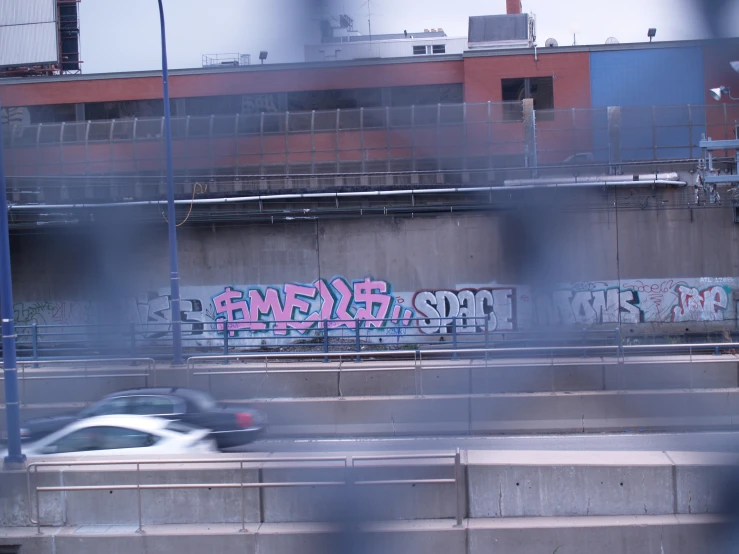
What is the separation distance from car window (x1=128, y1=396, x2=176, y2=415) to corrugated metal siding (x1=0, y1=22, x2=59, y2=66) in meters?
5.43

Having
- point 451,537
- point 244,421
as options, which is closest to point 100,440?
point 244,421

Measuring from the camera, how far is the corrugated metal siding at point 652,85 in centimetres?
107

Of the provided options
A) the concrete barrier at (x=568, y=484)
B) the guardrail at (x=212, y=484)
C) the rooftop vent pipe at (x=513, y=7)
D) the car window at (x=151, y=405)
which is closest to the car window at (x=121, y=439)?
the car window at (x=151, y=405)

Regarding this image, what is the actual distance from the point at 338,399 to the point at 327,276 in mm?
5739

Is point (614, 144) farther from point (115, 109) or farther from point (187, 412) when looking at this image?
point (187, 412)

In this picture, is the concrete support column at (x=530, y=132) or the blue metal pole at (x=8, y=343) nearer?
the concrete support column at (x=530, y=132)

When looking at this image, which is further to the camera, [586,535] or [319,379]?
[319,379]

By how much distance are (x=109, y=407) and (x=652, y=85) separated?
624cm

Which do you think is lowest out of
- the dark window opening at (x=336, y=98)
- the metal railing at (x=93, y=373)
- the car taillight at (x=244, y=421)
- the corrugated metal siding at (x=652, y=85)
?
the car taillight at (x=244, y=421)

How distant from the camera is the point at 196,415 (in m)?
6.46

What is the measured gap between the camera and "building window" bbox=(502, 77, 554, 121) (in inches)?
56.4

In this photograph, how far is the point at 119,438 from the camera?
5695 mm

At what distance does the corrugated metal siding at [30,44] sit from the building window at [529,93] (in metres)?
0.82

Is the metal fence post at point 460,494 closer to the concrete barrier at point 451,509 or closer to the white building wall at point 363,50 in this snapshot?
the concrete barrier at point 451,509
